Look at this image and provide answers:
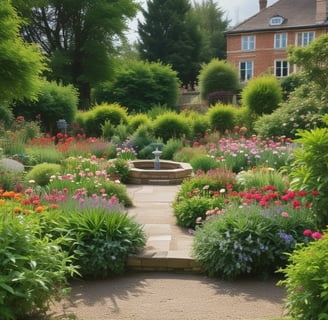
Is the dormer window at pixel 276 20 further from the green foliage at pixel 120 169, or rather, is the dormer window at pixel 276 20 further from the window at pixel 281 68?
the green foliage at pixel 120 169

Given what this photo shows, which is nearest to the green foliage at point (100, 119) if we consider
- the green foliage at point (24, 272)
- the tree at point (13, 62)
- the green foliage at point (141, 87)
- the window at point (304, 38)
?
the tree at point (13, 62)

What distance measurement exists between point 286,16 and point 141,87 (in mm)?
16558

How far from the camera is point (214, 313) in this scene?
13.9 feet

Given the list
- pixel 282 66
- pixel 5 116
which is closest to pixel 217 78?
pixel 282 66

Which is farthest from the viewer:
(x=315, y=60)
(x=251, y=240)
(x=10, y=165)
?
(x=315, y=60)

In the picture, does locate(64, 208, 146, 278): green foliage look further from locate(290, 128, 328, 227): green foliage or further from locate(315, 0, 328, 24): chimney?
locate(315, 0, 328, 24): chimney

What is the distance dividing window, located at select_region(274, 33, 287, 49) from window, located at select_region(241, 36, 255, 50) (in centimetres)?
190

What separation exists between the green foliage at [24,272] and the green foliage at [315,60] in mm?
12395

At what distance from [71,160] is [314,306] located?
7.57m

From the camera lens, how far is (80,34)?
30.7 m

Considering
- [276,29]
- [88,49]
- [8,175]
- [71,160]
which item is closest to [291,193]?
[8,175]

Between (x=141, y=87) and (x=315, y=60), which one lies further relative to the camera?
(x=141, y=87)

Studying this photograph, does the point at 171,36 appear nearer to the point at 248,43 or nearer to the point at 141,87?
the point at 248,43

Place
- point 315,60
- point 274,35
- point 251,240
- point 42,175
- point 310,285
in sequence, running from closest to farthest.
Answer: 1. point 310,285
2. point 251,240
3. point 42,175
4. point 315,60
5. point 274,35
